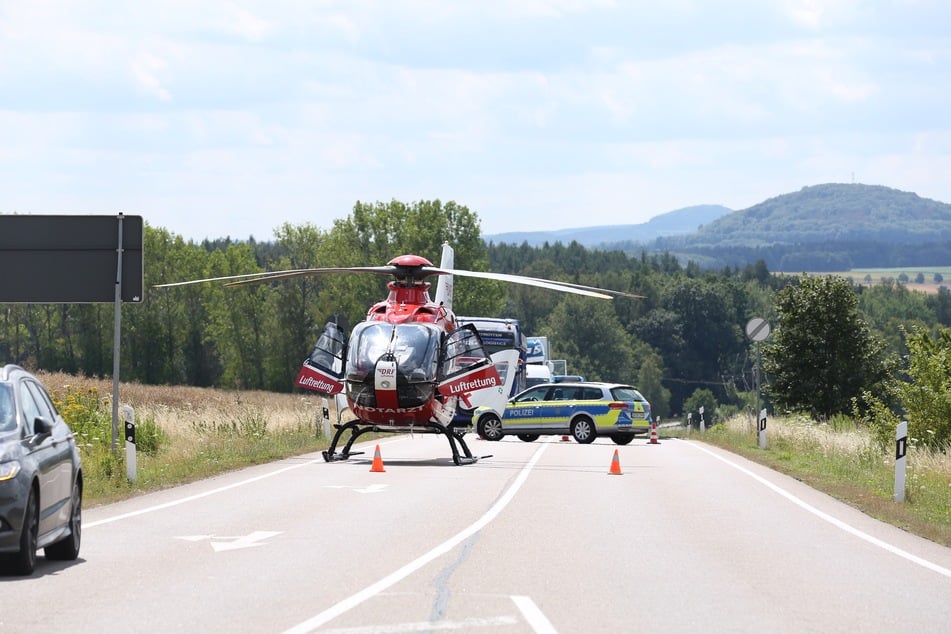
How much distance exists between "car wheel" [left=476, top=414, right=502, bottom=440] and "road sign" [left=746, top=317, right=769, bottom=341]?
7.78 meters

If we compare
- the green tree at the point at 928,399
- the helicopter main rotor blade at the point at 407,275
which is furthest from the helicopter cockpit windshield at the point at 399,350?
the green tree at the point at 928,399

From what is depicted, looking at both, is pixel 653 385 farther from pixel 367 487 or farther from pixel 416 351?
pixel 367 487

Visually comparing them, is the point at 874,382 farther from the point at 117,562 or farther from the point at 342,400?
the point at 117,562

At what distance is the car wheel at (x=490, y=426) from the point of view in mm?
39250

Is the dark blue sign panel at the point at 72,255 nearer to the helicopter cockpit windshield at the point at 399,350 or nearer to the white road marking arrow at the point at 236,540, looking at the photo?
the helicopter cockpit windshield at the point at 399,350

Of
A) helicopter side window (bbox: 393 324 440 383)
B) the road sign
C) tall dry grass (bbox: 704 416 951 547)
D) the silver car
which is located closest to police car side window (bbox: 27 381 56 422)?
the silver car

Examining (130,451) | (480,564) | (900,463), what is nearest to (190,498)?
(130,451)

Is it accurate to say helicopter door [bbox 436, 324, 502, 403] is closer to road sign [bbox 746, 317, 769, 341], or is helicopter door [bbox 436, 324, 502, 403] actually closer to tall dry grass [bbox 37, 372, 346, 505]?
tall dry grass [bbox 37, 372, 346, 505]

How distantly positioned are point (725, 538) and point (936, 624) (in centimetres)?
524

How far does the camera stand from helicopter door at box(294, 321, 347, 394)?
27.0 meters

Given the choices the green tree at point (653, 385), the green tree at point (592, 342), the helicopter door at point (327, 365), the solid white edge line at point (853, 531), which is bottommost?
the green tree at point (653, 385)

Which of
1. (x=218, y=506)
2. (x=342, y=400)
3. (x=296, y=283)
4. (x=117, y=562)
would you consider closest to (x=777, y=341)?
(x=342, y=400)

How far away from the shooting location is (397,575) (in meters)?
11.1

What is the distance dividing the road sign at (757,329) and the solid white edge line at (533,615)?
25.3 metres
